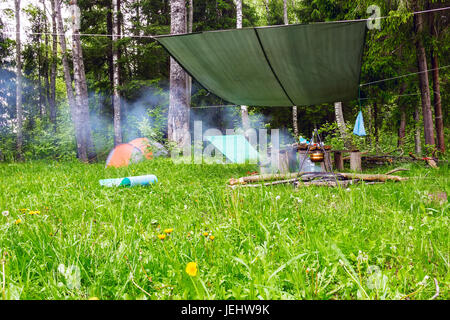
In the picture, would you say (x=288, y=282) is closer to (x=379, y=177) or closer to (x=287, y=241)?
(x=287, y=241)

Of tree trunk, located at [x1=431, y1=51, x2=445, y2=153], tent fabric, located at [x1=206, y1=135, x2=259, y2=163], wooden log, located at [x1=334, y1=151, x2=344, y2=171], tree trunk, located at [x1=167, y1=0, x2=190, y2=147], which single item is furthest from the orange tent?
tree trunk, located at [x1=431, y1=51, x2=445, y2=153]

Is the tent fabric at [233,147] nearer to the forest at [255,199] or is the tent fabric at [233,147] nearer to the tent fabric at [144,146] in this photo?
the forest at [255,199]

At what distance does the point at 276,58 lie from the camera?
362 cm

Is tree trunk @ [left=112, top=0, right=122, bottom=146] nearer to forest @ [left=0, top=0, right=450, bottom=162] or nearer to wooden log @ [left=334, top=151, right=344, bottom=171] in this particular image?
forest @ [left=0, top=0, right=450, bottom=162]

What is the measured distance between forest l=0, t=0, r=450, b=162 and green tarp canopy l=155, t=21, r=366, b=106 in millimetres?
1083

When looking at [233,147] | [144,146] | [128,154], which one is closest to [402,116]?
[233,147]

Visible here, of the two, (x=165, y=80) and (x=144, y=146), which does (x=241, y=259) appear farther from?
(x=165, y=80)

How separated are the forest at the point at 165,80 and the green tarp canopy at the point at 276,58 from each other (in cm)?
108

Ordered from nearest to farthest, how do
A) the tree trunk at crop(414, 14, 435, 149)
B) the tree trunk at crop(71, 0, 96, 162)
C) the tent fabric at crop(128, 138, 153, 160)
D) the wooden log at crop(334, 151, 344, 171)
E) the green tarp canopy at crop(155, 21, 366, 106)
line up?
the green tarp canopy at crop(155, 21, 366, 106), the wooden log at crop(334, 151, 344, 171), the tree trunk at crop(414, 14, 435, 149), the tent fabric at crop(128, 138, 153, 160), the tree trunk at crop(71, 0, 96, 162)

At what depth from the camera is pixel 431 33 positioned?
5.62 m

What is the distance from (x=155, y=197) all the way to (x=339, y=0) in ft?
26.9

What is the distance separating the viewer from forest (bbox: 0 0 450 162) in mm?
5809

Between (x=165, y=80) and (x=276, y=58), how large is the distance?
976 centimetres

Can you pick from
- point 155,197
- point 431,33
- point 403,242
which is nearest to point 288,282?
point 403,242
